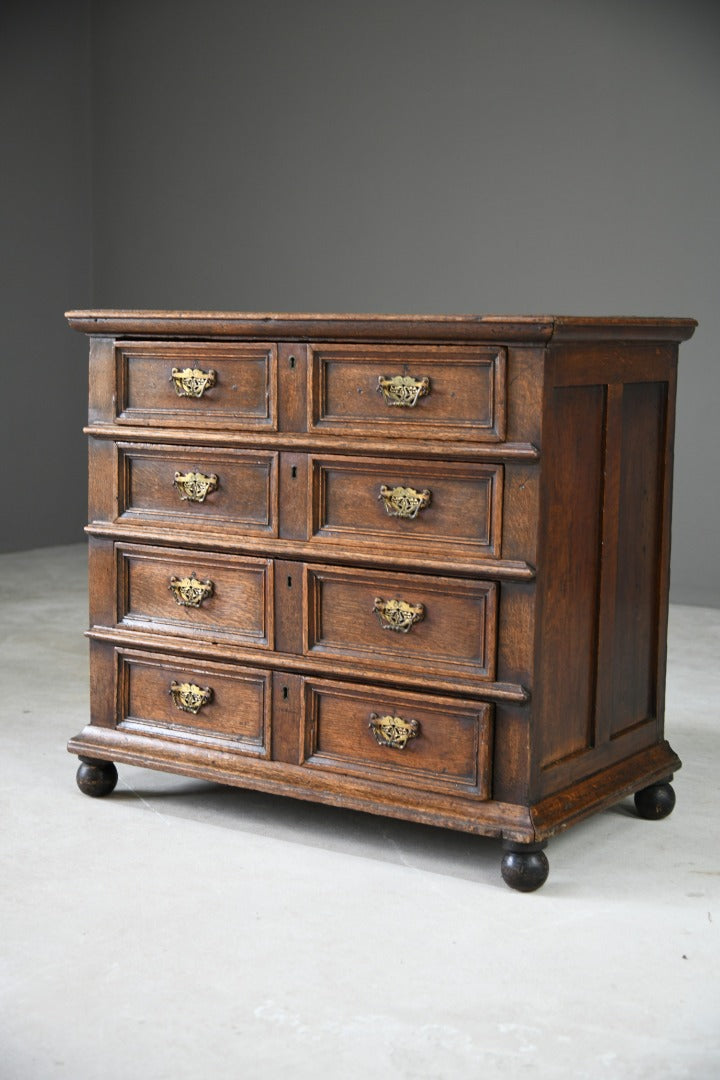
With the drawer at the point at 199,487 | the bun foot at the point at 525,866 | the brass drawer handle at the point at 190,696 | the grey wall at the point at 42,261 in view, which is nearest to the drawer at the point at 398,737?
the bun foot at the point at 525,866

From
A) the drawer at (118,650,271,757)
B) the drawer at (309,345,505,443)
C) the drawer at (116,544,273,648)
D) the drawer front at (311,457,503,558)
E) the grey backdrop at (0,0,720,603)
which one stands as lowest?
the drawer at (118,650,271,757)

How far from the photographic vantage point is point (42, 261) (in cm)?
722

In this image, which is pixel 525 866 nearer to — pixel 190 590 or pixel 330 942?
pixel 330 942

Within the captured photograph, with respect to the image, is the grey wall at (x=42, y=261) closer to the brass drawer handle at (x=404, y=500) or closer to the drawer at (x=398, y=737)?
the drawer at (x=398, y=737)

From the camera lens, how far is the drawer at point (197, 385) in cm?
295

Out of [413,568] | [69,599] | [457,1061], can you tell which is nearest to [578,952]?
[457,1061]

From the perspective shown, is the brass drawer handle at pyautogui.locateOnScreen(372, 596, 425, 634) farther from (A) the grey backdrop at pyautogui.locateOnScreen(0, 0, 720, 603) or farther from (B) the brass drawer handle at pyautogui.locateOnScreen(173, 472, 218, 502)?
(A) the grey backdrop at pyautogui.locateOnScreen(0, 0, 720, 603)

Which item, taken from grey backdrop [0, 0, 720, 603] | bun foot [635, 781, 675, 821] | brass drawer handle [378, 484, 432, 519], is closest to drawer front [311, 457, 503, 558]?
brass drawer handle [378, 484, 432, 519]

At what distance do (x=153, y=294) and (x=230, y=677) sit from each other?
15.1 ft

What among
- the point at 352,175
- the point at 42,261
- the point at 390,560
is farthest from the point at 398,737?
the point at 42,261

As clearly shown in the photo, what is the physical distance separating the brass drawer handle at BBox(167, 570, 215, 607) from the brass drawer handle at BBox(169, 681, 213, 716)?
176 millimetres

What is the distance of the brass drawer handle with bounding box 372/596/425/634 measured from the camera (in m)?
2.80

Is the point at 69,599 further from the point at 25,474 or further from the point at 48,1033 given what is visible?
the point at 48,1033

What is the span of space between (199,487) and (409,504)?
0.50 metres
